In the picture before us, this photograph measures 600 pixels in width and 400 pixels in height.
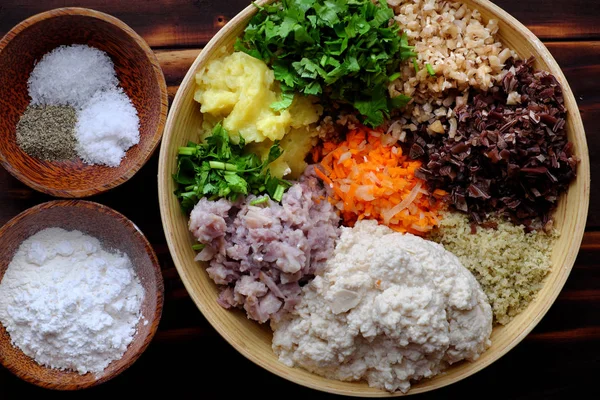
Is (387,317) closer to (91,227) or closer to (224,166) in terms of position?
(224,166)

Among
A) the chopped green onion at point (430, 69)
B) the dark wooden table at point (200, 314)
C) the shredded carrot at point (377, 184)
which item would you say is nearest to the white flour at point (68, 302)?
the dark wooden table at point (200, 314)

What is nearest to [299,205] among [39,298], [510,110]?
[510,110]

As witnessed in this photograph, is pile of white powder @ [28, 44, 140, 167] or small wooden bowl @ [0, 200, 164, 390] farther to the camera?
pile of white powder @ [28, 44, 140, 167]

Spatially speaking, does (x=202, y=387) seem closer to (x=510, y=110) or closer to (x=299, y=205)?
(x=299, y=205)

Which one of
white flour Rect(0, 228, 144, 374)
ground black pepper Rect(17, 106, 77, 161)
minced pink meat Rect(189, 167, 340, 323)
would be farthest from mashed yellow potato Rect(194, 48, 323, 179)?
white flour Rect(0, 228, 144, 374)

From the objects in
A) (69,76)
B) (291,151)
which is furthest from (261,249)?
(69,76)

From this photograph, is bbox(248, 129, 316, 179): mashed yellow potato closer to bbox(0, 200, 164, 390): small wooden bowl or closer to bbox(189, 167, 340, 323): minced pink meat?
bbox(189, 167, 340, 323): minced pink meat
